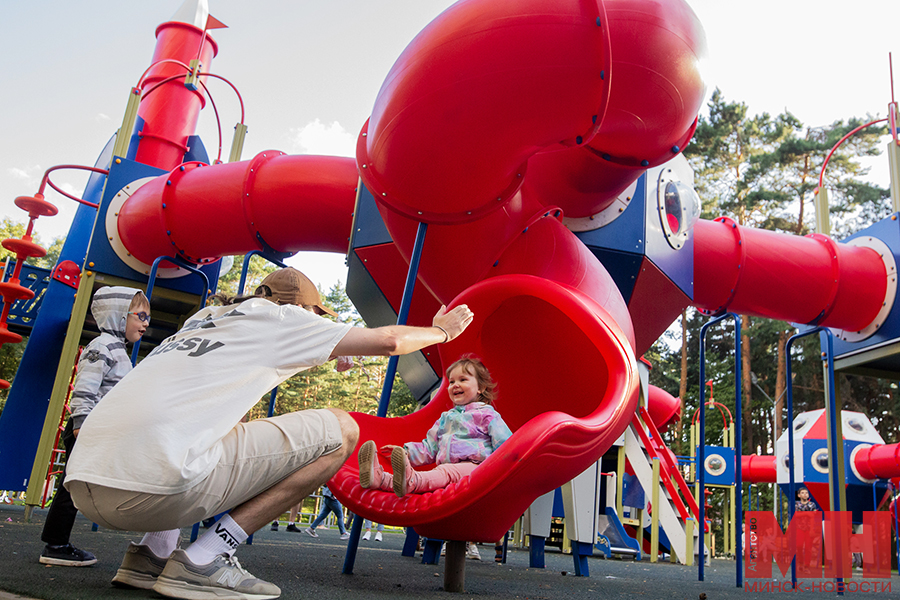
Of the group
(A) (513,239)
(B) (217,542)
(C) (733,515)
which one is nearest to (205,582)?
(B) (217,542)

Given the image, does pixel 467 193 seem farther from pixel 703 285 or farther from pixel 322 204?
pixel 703 285

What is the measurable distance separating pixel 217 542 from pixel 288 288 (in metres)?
0.79

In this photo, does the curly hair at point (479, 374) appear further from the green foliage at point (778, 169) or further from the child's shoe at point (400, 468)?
the green foliage at point (778, 169)

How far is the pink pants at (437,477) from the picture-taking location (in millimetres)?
2705

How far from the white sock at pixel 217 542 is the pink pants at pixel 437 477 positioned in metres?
0.86

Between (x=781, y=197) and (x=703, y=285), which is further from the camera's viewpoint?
(x=781, y=197)

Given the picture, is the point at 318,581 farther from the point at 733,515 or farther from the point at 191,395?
the point at 733,515

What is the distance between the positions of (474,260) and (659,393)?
956 centimetres

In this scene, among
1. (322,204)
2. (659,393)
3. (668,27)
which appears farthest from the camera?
(659,393)

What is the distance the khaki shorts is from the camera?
67.3 inches

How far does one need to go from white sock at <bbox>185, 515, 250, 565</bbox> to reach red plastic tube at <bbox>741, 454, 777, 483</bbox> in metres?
15.1

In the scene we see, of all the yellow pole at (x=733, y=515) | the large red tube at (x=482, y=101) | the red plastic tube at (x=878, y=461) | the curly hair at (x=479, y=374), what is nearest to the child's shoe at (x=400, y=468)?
the curly hair at (x=479, y=374)

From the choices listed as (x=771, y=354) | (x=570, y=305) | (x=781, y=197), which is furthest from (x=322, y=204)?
(x=771, y=354)

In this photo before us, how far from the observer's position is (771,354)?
71.6ft
